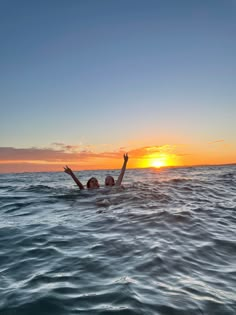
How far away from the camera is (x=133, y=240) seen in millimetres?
7098

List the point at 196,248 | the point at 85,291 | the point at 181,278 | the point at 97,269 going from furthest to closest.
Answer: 1. the point at 196,248
2. the point at 97,269
3. the point at 181,278
4. the point at 85,291

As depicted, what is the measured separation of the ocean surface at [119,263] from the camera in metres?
4.05

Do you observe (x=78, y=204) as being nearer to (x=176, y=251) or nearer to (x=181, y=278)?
(x=176, y=251)

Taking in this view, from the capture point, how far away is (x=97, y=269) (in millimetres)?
5293

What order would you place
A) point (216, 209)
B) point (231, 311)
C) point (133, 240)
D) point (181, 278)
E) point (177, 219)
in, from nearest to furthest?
point (231, 311), point (181, 278), point (133, 240), point (177, 219), point (216, 209)

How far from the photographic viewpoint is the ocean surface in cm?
405

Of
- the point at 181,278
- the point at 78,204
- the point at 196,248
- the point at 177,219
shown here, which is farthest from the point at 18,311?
the point at 78,204

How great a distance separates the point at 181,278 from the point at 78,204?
29.1ft

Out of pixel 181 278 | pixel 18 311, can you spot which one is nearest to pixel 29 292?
pixel 18 311

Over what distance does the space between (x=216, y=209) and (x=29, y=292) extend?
9243mm

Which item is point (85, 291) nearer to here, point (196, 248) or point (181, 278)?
point (181, 278)

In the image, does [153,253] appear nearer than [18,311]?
No

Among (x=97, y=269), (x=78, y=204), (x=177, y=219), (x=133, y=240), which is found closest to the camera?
(x=97, y=269)

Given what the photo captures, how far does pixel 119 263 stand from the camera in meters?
5.56
